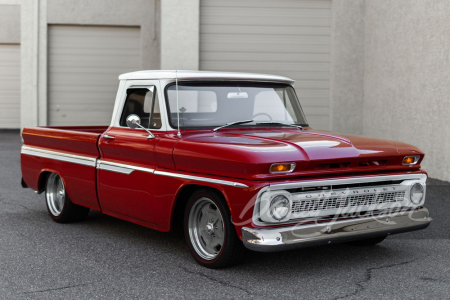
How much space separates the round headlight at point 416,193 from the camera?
4.86 meters

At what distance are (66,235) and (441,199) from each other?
5208 millimetres

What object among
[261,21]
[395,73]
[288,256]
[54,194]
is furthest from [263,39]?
[288,256]

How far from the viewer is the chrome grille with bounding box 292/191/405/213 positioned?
429 centimetres

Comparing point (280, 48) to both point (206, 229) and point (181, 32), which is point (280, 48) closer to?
point (181, 32)

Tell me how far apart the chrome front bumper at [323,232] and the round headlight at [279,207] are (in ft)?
0.31

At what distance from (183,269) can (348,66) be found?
9.82m

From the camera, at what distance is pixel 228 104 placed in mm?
5406

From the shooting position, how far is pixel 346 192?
4461 mm

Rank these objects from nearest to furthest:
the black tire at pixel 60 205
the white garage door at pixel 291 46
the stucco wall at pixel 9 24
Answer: the black tire at pixel 60 205
the white garage door at pixel 291 46
the stucco wall at pixel 9 24

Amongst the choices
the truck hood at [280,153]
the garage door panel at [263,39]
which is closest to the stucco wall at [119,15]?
the garage door panel at [263,39]

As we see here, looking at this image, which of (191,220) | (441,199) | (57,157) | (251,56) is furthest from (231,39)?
(191,220)

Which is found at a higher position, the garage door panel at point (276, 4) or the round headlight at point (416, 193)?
the garage door panel at point (276, 4)

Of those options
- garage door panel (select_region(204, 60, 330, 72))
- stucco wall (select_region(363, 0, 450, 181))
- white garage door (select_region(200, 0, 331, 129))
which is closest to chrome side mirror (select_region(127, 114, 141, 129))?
stucco wall (select_region(363, 0, 450, 181))

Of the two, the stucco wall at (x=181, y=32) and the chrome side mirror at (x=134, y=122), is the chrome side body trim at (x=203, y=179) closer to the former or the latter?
the chrome side mirror at (x=134, y=122)
